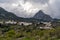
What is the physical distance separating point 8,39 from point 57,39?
43.0ft

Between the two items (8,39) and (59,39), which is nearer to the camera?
(8,39)

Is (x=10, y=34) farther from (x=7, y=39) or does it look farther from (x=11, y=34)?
(x=7, y=39)

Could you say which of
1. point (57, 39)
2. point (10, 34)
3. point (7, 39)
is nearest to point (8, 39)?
point (7, 39)

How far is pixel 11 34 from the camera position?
52.2 metres

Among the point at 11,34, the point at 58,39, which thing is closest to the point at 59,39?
the point at 58,39

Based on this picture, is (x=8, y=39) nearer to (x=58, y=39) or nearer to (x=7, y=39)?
(x=7, y=39)

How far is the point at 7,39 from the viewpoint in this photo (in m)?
44.2

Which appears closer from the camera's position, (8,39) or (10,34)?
(8,39)

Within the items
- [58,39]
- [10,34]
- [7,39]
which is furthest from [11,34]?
[58,39]

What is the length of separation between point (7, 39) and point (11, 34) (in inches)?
318

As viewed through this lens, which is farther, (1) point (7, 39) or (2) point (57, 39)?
(2) point (57, 39)

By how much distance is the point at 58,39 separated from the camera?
167ft

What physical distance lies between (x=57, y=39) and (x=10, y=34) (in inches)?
447

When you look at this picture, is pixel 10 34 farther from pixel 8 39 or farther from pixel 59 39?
pixel 59 39
